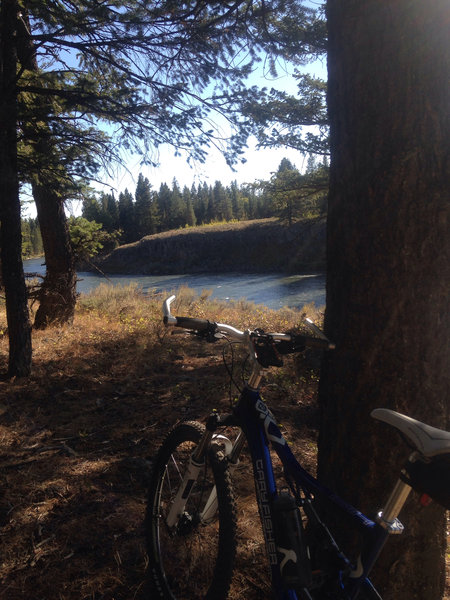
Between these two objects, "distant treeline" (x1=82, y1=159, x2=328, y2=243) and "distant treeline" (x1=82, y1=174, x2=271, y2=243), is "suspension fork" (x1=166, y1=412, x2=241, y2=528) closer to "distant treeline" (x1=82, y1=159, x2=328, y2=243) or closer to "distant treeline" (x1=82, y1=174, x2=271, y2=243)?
"distant treeline" (x1=82, y1=159, x2=328, y2=243)

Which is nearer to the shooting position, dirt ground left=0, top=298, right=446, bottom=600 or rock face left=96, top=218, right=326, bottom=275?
dirt ground left=0, top=298, right=446, bottom=600

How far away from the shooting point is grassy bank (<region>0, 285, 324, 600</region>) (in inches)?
82.3

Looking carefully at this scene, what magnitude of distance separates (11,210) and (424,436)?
492cm

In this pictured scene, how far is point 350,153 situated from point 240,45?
3606 mm

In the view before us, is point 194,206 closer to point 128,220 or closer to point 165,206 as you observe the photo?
point 165,206

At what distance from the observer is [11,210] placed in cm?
468

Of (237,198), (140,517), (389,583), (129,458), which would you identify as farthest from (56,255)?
(237,198)

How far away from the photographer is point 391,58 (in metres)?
1.67

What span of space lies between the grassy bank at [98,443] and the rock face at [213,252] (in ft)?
76.4

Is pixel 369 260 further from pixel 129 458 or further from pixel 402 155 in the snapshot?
pixel 129 458

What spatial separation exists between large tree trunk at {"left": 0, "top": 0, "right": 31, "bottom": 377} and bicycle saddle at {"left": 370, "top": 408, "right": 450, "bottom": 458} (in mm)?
4667

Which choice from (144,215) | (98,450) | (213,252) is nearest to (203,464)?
(98,450)

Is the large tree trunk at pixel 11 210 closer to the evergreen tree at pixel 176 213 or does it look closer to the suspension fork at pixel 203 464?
the suspension fork at pixel 203 464

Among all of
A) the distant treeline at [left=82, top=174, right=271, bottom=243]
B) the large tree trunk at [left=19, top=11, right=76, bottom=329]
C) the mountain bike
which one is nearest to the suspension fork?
the mountain bike
